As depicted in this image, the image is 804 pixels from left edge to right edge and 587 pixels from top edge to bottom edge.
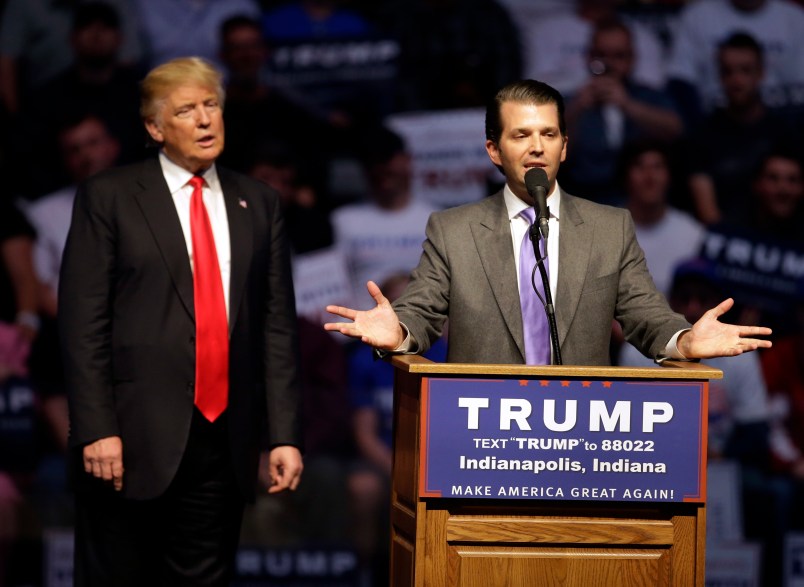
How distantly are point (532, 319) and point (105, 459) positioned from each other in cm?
106

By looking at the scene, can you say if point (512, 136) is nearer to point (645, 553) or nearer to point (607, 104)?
point (645, 553)

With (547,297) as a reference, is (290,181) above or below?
above

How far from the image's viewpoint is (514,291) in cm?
284

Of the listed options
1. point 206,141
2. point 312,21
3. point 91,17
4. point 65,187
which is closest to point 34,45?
point 91,17

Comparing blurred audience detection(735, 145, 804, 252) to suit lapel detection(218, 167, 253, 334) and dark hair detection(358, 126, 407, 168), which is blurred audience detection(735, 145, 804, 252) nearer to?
dark hair detection(358, 126, 407, 168)

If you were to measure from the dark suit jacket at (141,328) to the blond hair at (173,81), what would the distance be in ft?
0.60

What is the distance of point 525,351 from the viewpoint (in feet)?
9.31

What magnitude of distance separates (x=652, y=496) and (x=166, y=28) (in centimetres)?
368

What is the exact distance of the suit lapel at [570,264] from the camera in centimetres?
283

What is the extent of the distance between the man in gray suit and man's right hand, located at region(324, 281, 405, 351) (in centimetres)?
8

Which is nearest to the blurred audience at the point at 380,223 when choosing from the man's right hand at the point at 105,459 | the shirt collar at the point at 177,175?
the shirt collar at the point at 177,175

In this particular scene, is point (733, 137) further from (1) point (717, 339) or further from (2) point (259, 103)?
(1) point (717, 339)

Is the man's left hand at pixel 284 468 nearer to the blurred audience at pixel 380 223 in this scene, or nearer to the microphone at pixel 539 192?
the microphone at pixel 539 192

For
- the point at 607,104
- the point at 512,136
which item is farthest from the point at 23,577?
the point at 512,136
